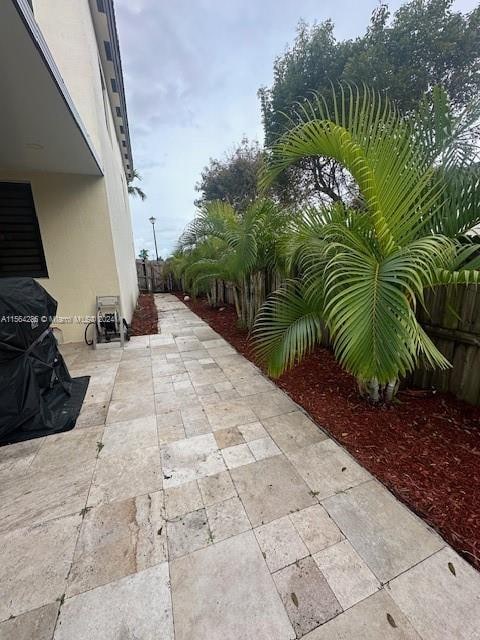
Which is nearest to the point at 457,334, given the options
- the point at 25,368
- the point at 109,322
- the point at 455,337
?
the point at 455,337

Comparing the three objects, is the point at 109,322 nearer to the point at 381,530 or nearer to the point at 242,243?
the point at 242,243

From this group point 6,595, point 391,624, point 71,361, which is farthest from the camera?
point 71,361

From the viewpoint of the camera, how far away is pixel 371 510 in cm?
141

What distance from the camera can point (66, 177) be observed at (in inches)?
154

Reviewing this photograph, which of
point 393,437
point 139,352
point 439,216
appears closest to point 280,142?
point 439,216

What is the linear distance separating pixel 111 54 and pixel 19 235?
3783 mm

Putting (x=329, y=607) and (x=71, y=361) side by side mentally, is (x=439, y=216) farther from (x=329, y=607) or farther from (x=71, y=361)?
(x=71, y=361)

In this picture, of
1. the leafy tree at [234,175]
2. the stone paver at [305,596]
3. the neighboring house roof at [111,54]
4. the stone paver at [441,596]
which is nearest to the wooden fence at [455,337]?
the stone paver at [441,596]

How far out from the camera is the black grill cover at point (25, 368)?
200cm

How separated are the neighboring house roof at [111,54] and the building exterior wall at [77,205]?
0.30 meters

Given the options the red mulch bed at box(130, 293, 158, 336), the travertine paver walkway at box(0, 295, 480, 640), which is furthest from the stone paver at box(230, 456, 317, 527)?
the red mulch bed at box(130, 293, 158, 336)

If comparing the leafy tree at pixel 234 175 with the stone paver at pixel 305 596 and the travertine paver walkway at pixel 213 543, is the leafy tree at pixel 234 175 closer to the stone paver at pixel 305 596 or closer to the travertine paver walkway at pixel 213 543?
the travertine paver walkway at pixel 213 543

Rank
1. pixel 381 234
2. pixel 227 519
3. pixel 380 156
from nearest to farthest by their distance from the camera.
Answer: pixel 227 519
pixel 380 156
pixel 381 234

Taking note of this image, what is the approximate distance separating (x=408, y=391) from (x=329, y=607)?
6.34ft
